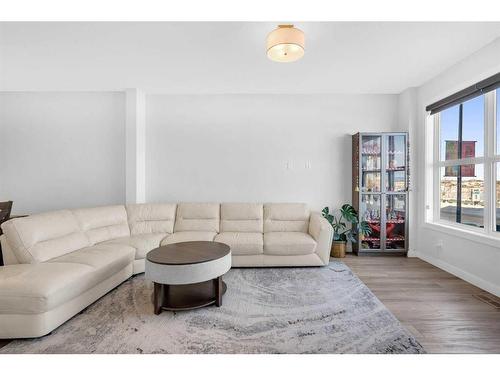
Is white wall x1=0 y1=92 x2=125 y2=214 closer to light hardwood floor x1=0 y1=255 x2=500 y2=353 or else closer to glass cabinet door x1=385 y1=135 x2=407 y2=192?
light hardwood floor x1=0 y1=255 x2=500 y2=353

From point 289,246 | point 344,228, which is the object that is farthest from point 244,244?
point 344,228

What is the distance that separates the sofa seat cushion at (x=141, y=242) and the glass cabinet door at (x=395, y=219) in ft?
11.2

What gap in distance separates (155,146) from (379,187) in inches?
146

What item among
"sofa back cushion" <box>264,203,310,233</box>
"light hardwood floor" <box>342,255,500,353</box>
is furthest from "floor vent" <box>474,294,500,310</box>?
"sofa back cushion" <box>264,203,310,233</box>

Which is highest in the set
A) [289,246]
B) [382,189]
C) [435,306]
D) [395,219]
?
[382,189]

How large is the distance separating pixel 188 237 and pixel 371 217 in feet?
9.31

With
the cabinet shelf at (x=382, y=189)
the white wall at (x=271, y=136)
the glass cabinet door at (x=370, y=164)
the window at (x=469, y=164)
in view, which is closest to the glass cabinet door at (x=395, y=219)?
the cabinet shelf at (x=382, y=189)

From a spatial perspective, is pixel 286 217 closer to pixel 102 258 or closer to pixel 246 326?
pixel 246 326

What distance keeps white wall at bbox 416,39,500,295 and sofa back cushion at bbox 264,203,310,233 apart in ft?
5.76

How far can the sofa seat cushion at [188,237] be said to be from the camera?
306cm

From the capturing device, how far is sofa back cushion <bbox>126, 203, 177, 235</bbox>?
3418 millimetres

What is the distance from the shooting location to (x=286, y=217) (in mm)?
3555
